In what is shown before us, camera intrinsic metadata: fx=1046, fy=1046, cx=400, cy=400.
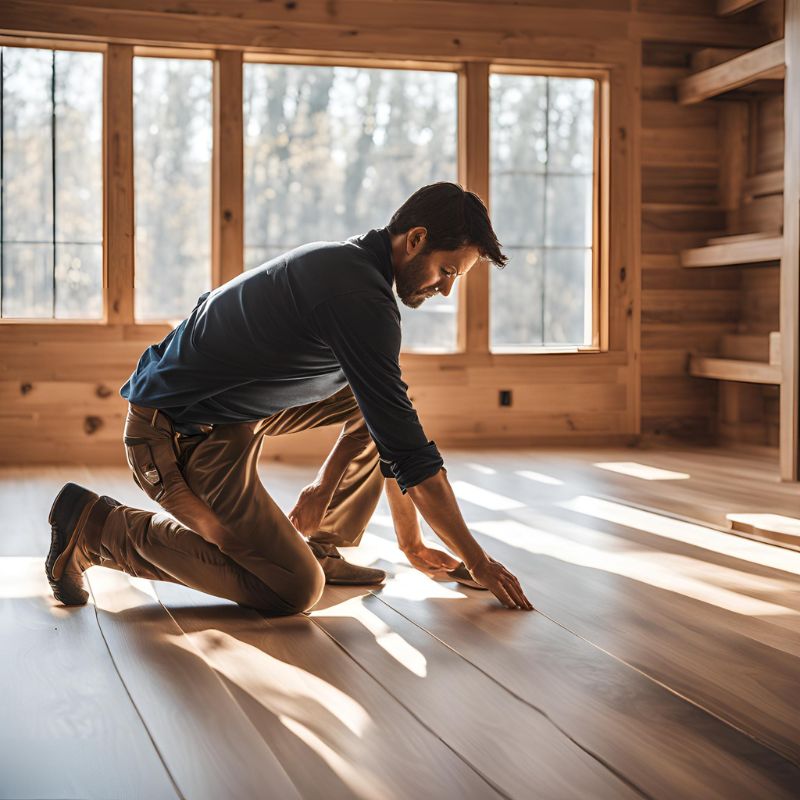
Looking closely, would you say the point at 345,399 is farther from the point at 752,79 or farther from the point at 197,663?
the point at 752,79

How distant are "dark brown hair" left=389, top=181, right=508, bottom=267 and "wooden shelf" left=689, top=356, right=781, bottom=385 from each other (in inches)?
128

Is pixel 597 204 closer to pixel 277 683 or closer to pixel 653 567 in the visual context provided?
pixel 653 567

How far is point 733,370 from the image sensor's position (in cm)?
558

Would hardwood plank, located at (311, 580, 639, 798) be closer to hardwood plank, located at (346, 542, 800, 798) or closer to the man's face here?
hardwood plank, located at (346, 542, 800, 798)

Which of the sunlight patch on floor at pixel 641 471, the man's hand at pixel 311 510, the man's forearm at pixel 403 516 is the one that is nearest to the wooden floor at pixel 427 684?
the man's forearm at pixel 403 516

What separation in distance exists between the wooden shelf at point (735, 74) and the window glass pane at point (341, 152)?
1326mm

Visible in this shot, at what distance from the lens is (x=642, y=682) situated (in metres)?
1.97

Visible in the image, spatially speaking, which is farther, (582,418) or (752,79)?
(582,418)

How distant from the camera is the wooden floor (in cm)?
154

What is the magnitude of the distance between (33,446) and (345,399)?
310cm

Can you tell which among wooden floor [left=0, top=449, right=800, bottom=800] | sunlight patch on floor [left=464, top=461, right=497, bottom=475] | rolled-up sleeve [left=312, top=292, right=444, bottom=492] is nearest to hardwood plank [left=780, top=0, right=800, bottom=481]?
sunlight patch on floor [left=464, top=461, right=497, bottom=475]

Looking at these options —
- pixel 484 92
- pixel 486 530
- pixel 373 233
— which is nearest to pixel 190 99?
pixel 484 92

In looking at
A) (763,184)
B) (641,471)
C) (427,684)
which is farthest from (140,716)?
(763,184)

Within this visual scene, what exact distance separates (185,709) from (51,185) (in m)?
4.15
